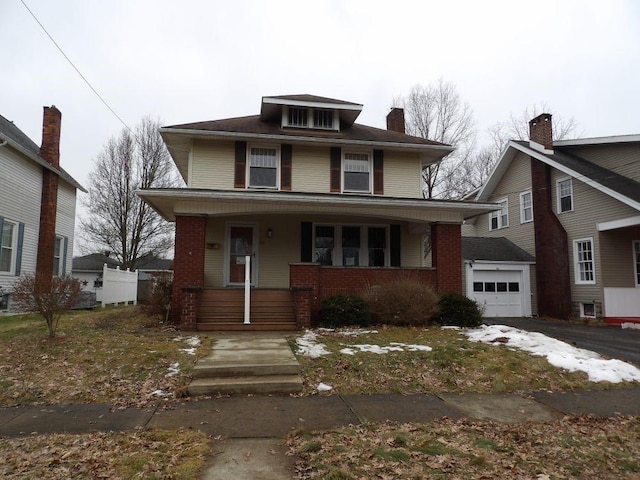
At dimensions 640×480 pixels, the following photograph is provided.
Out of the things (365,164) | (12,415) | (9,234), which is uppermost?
(365,164)

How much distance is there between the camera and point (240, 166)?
1370 centimetres

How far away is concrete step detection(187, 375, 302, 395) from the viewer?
5797 millimetres

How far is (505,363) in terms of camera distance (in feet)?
23.7

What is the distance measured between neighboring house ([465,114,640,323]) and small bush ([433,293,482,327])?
7.31 m

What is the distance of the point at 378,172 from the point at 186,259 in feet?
22.1

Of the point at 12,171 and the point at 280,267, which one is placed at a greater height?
the point at 12,171

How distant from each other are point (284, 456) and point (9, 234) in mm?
14768

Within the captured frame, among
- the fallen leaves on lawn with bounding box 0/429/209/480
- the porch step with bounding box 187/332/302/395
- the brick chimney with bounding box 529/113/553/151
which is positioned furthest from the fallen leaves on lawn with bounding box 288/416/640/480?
the brick chimney with bounding box 529/113/553/151

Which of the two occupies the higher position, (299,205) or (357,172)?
(357,172)

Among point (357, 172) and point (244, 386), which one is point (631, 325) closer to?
point (357, 172)

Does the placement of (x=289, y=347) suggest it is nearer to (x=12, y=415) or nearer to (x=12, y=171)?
(x=12, y=415)

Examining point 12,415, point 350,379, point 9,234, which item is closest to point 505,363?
point 350,379

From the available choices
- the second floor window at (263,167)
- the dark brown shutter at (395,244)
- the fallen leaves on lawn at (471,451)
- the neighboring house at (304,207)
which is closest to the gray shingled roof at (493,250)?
the neighboring house at (304,207)

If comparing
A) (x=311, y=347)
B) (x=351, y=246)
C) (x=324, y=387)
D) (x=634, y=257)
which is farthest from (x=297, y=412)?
(x=634, y=257)
